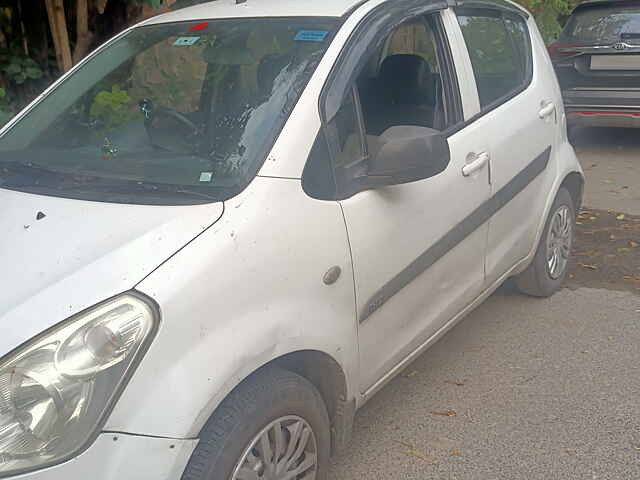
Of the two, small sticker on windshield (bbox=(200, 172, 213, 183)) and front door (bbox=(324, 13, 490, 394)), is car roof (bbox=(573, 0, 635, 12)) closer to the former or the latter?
front door (bbox=(324, 13, 490, 394))

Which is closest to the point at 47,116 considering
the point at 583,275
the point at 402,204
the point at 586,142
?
the point at 402,204

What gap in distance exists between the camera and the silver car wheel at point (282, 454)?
2219mm

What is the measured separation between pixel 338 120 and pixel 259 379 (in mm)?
972

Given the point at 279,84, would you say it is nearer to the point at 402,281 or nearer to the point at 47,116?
the point at 402,281

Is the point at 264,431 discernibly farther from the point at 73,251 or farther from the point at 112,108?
the point at 112,108

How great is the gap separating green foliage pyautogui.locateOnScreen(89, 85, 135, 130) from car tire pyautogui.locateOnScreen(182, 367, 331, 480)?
1.26m

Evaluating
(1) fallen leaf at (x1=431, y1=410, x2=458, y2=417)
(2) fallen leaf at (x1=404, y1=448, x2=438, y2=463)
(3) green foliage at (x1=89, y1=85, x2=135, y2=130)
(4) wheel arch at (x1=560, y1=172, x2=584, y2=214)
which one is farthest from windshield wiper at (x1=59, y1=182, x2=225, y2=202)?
(4) wheel arch at (x1=560, y1=172, x2=584, y2=214)

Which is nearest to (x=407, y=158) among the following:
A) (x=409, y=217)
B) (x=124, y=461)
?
(x=409, y=217)

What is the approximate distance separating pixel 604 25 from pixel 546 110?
443cm

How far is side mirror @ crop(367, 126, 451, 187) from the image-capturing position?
8.63ft

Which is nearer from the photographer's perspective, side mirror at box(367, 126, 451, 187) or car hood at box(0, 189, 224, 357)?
car hood at box(0, 189, 224, 357)

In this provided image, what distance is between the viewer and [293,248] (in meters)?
2.36

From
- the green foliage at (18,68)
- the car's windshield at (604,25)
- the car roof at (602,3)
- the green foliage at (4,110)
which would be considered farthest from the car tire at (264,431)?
the car roof at (602,3)

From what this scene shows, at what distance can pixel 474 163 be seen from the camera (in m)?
3.28
